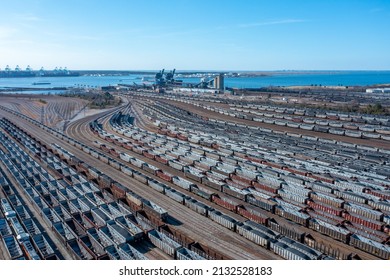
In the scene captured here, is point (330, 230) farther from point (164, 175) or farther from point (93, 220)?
point (93, 220)

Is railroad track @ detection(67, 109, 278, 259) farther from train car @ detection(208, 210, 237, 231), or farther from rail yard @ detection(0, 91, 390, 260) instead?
train car @ detection(208, 210, 237, 231)

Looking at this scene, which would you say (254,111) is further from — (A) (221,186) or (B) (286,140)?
(A) (221,186)

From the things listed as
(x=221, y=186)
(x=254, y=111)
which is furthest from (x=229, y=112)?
(x=221, y=186)

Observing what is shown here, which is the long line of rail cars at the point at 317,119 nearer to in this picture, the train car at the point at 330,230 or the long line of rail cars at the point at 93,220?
the train car at the point at 330,230

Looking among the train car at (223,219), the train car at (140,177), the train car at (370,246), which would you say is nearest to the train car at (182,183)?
the train car at (140,177)

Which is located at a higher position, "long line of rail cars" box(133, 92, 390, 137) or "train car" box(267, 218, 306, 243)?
"long line of rail cars" box(133, 92, 390, 137)

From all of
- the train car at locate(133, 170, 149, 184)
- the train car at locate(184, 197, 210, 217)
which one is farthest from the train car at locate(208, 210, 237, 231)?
the train car at locate(133, 170, 149, 184)

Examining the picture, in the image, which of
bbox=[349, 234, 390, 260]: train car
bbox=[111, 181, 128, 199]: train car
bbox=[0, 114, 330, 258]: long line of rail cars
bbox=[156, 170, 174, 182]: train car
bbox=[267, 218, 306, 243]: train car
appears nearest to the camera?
bbox=[349, 234, 390, 260]: train car

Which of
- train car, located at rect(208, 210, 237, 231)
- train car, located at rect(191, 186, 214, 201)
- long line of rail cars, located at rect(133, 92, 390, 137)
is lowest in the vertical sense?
train car, located at rect(208, 210, 237, 231)
